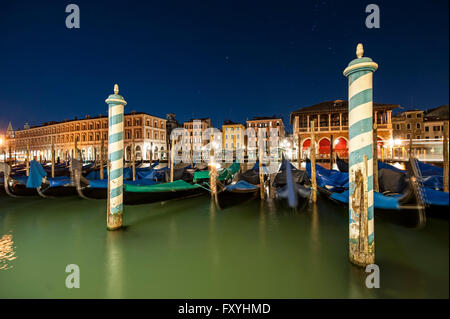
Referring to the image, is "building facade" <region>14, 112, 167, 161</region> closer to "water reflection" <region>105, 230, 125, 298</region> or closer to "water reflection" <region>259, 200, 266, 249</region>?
"water reflection" <region>259, 200, 266, 249</region>

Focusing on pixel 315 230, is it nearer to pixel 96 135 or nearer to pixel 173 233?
pixel 173 233

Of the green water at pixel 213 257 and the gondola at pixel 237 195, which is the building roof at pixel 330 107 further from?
the green water at pixel 213 257

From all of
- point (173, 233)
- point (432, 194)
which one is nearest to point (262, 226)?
point (173, 233)

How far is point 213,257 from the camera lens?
2592 mm

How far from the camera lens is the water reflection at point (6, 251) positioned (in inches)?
94.5

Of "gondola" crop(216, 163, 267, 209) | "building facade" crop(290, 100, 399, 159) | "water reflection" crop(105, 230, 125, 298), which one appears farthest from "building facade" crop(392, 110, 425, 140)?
"water reflection" crop(105, 230, 125, 298)

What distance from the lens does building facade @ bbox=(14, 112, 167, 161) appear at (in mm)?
30891

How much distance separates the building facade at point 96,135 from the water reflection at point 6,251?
84.3 feet

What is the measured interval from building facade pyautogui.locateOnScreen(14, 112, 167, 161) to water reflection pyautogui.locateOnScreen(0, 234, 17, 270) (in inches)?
1012

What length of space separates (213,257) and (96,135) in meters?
36.7

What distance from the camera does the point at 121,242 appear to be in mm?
2963
